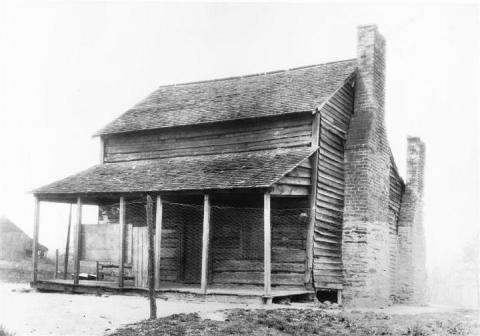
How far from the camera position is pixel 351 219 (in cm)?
1855

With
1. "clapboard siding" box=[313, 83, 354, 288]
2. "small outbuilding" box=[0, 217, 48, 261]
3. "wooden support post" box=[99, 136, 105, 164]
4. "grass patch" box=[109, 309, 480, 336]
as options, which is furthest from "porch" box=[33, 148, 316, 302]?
"small outbuilding" box=[0, 217, 48, 261]

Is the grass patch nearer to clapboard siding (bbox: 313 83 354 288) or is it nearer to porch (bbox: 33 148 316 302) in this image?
porch (bbox: 33 148 316 302)

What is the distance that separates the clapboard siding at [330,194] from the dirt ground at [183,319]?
365 centimetres

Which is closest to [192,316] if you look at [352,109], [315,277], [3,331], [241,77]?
[3,331]

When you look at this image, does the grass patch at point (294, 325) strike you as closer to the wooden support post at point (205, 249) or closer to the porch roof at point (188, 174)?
the wooden support post at point (205, 249)

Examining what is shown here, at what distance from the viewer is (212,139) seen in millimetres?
19641

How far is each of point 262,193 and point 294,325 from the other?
6.51m

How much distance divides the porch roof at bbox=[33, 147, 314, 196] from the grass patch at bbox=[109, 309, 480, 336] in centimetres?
387

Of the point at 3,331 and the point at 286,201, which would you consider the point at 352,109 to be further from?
the point at 3,331

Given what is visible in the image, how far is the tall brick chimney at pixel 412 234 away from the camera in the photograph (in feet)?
70.4

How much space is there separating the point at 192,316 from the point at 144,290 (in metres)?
5.26

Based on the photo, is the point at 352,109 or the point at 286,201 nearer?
the point at 286,201

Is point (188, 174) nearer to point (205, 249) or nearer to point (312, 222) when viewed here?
point (205, 249)

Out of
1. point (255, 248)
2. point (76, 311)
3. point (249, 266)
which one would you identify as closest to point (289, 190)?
point (255, 248)
